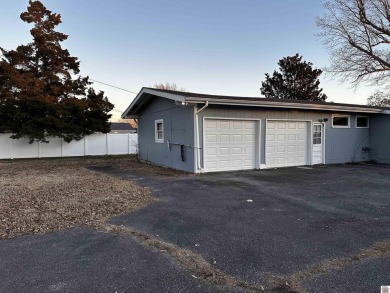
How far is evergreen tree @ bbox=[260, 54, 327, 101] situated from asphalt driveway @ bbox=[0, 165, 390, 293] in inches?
1108

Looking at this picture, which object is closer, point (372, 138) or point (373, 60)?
point (372, 138)

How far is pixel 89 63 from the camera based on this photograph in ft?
69.4

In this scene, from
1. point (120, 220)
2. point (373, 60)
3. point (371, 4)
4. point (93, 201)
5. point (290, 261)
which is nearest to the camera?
point (290, 261)

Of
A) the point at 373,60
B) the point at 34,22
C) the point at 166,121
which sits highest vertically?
the point at 34,22

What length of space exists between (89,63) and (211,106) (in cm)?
1525

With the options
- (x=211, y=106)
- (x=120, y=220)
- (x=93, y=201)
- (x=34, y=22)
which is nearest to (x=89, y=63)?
(x=34, y=22)

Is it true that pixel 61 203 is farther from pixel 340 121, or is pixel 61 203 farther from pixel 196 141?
pixel 340 121

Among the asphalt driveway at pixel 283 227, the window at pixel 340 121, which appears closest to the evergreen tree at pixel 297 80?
the window at pixel 340 121

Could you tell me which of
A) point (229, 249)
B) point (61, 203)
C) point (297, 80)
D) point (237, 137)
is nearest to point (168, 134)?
point (237, 137)

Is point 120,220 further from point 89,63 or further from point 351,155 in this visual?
point 89,63

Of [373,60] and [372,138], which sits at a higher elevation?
[373,60]

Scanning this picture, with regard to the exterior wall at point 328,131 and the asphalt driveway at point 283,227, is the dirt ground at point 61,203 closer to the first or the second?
the asphalt driveway at point 283,227

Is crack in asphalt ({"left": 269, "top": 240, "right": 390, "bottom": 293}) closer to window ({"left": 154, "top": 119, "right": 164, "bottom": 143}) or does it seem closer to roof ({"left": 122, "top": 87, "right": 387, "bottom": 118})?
roof ({"left": 122, "top": 87, "right": 387, "bottom": 118})

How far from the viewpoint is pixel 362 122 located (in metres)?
13.8
